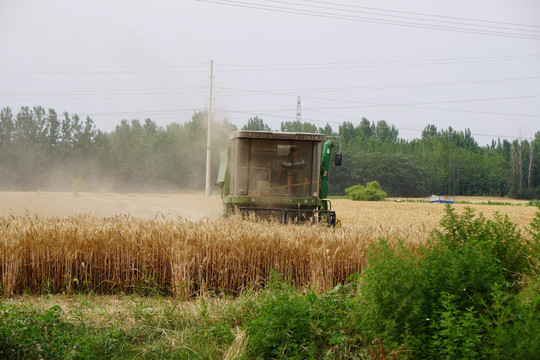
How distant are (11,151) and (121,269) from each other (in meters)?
37.8

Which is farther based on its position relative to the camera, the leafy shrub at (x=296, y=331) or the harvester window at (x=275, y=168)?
the harvester window at (x=275, y=168)

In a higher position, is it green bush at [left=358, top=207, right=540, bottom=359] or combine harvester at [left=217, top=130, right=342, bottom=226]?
combine harvester at [left=217, top=130, right=342, bottom=226]

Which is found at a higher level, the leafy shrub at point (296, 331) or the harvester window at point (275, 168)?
the harvester window at point (275, 168)

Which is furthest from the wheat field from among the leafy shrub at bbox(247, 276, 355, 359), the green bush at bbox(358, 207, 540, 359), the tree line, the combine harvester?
the tree line

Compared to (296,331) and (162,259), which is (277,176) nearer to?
A: (162,259)

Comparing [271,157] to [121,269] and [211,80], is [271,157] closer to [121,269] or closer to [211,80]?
[121,269]

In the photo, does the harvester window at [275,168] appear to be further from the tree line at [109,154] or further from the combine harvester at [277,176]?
the tree line at [109,154]

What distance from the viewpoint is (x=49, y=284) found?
20.9 ft

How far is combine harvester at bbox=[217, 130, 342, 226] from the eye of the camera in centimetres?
948

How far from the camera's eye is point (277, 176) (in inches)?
383

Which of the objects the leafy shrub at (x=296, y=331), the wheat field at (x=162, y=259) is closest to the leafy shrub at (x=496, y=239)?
the leafy shrub at (x=296, y=331)

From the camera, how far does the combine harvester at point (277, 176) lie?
9.48 metres

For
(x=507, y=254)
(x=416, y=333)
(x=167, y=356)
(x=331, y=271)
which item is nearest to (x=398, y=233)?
(x=331, y=271)

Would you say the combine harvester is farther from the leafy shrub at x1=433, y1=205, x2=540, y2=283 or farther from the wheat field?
the leafy shrub at x1=433, y1=205, x2=540, y2=283
